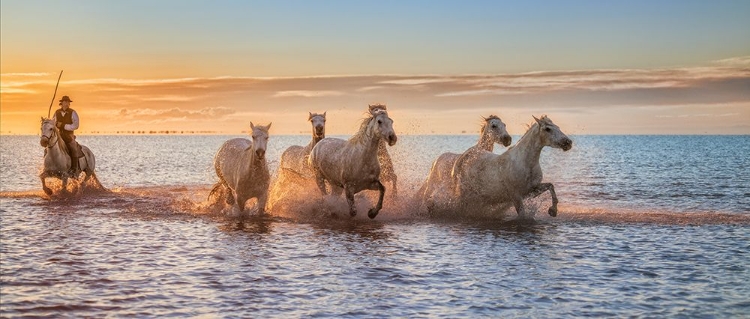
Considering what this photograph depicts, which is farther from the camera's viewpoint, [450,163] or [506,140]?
[450,163]

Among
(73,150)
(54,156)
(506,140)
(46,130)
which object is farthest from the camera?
(73,150)

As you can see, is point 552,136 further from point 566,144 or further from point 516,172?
point 516,172

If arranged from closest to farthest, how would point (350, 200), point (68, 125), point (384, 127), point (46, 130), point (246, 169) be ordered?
point (384, 127), point (246, 169), point (350, 200), point (46, 130), point (68, 125)

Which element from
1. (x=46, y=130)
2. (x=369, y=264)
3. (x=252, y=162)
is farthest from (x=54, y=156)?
(x=369, y=264)

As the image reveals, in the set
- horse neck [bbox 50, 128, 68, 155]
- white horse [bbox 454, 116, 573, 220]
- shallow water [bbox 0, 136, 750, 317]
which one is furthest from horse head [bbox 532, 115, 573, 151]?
horse neck [bbox 50, 128, 68, 155]

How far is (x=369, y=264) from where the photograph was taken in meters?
12.7

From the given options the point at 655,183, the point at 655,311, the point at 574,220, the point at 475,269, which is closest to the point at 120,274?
the point at 475,269

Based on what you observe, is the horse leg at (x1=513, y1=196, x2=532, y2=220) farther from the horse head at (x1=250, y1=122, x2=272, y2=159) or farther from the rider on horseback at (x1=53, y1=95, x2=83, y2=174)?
the rider on horseback at (x1=53, y1=95, x2=83, y2=174)

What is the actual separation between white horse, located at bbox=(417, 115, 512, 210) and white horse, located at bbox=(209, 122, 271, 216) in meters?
3.93

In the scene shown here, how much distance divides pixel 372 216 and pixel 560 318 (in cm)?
908

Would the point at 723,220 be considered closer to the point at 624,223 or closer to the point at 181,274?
the point at 624,223

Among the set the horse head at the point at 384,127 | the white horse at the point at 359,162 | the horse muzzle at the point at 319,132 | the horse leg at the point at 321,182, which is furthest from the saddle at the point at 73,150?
the horse head at the point at 384,127

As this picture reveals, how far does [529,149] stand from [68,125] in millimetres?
15104

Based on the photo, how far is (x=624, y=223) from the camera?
18.2 meters
